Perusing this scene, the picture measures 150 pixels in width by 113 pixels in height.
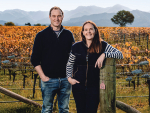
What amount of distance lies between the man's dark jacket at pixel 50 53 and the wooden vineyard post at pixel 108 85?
68 centimetres

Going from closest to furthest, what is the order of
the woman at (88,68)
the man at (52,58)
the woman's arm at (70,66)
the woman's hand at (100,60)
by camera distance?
1. the woman's hand at (100,60)
2. the woman at (88,68)
3. the woman's arm at (70,66)
4. the man at (52,58)

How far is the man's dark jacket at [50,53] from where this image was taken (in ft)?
8.61

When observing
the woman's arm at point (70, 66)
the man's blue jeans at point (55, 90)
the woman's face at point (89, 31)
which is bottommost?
the man's blue jeans at point (55, 90)

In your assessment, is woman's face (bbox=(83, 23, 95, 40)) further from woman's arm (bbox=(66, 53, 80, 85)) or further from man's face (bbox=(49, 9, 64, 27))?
man's face (bbox=(49, 9, 64, 27))

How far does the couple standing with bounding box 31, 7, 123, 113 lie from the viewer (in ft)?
7.73

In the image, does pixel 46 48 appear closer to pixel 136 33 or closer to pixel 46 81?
pixel 46 81

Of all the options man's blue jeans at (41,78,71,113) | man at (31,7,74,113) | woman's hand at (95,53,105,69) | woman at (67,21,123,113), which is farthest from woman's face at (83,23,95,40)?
man's blue jeans at (41,78,71,113)

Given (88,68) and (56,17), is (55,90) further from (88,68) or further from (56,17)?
(56,17)

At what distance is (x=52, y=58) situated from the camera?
8.61ft

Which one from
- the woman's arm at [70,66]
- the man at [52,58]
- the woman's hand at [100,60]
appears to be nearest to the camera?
the woman's hand at [100,60]

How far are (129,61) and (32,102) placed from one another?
4693mm

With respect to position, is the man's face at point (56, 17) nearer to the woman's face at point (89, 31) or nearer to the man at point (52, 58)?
the man at point (52, 58)

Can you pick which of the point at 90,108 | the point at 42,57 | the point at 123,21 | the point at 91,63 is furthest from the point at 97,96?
the point at 123,21

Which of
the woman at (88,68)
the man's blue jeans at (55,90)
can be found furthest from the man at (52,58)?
the woman at (88,68)
